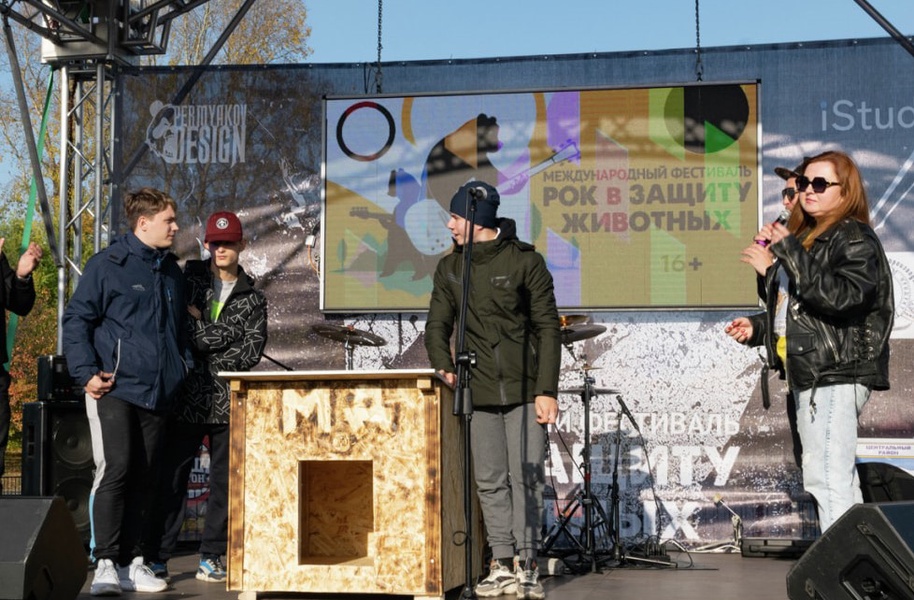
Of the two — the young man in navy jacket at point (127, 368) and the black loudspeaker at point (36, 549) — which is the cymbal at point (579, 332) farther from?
the black loudspeaker at point (36, 549)

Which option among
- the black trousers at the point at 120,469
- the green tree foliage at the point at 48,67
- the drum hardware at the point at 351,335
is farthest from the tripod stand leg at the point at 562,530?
the green tree foliage at the point at 48,67

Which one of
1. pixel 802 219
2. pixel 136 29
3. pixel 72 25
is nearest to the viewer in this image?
pixel 802 219

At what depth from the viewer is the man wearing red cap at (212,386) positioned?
564cm

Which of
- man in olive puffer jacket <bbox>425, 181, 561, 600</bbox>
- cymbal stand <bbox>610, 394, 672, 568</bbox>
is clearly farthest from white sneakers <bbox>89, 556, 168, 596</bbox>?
cymbal stand <bbox>610, 394, 672, 568</bbox>

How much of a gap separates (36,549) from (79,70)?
4.44m

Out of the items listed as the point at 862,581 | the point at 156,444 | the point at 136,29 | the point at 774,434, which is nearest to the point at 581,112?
the point at 774,434

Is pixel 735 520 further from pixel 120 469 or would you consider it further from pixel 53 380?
pixel 53 380

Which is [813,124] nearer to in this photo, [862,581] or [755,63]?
[755,63]

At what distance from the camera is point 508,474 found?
510cm

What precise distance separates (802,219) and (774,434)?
2962 millimetres

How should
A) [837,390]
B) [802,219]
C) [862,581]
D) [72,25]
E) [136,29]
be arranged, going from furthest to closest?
1. [136,29]
2. [72,25]
3. [802,219]
4. [837,390]
5. [862,581]

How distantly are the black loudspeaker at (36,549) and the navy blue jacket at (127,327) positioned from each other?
1.17 metres

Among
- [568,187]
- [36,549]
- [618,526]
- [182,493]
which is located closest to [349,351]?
[182,493]

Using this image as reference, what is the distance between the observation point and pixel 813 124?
23.1 ft
